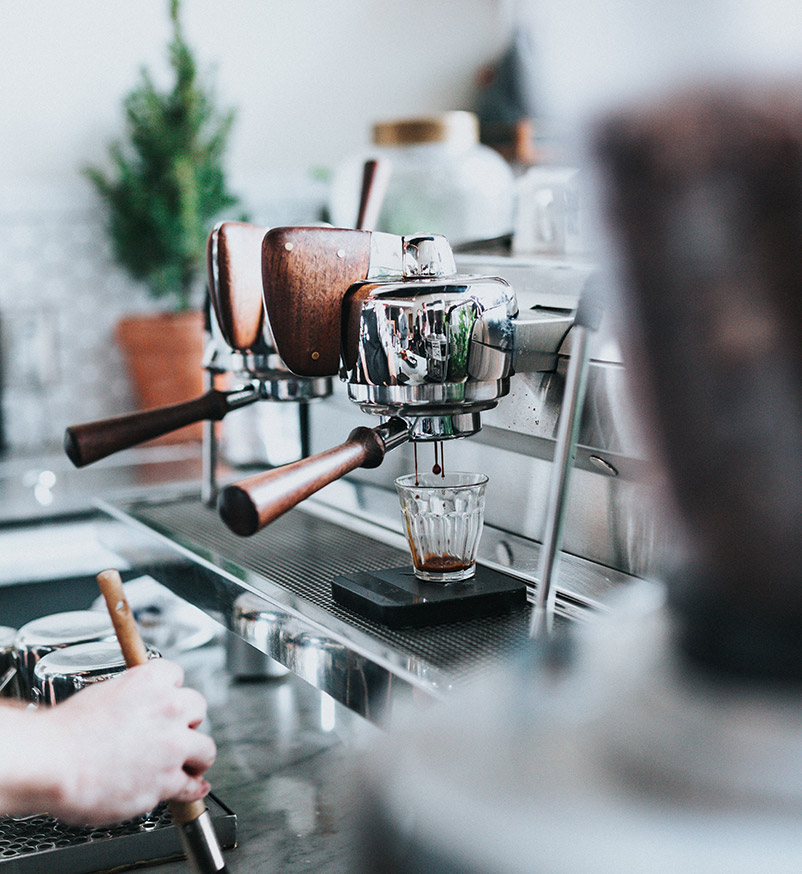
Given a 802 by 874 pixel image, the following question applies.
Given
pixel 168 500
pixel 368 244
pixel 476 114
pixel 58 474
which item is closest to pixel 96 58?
pixel 476 114

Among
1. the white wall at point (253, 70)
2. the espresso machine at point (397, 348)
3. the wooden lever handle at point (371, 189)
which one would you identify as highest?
the white wall at point (253, 70)

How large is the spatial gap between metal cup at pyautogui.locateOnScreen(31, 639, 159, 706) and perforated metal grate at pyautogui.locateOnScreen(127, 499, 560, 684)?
0.10 metres

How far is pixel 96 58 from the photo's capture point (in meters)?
2.69

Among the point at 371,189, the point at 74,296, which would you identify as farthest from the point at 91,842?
the point at 74,296

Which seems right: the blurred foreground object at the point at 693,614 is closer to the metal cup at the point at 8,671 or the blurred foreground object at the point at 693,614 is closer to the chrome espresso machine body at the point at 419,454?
the chrome espresso machine body at the point at 419,454

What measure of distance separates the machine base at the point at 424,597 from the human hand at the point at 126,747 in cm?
11

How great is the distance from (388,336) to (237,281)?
169mm

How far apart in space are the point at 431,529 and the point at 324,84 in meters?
2.66

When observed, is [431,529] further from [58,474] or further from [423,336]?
[58,474]

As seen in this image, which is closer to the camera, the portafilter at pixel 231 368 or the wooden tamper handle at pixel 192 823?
the wooden tamper handle at pixel 192 823

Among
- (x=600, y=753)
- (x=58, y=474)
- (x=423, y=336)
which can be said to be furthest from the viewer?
(x=58, y=474)

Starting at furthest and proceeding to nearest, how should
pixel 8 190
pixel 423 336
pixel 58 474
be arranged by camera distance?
pixel 8 190 < pixel 58 474 < pixel 423 336

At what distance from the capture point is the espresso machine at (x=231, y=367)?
0.65 m

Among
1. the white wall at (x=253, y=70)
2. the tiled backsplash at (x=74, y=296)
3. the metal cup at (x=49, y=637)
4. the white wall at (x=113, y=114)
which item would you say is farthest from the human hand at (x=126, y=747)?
the white wall at (x=253, y=70)
